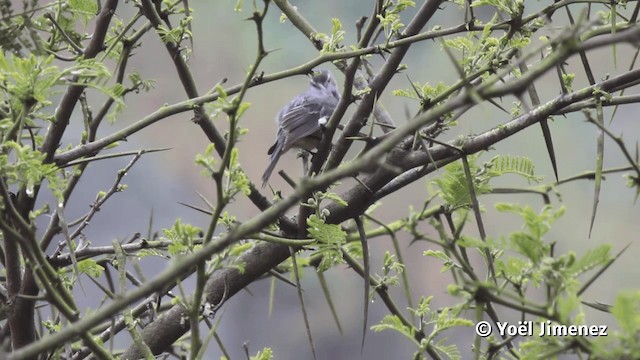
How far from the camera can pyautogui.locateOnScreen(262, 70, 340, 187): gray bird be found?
5.74 ft

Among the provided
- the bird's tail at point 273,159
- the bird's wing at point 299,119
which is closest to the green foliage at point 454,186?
the bird's tail at point 273,159

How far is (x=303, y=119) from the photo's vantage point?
1.81m

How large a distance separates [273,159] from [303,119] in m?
0.19

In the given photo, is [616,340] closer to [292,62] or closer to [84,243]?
[84,243]

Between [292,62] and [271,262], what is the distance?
0.92m

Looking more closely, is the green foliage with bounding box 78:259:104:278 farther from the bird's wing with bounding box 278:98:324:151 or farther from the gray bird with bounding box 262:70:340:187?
the bird's wing with bounding box 278:98:324:151

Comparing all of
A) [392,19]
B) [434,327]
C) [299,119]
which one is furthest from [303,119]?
[434,327]

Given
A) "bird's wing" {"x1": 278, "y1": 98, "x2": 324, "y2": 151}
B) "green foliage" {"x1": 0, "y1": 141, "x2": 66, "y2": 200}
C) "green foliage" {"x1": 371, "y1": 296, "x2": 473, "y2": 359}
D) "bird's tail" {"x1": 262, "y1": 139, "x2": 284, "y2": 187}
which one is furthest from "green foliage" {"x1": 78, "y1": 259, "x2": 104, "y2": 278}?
"bird's wing" {"x1": 278, "y1": 98, "x2": 324, "y2": 151}

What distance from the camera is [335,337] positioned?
6.00 ft

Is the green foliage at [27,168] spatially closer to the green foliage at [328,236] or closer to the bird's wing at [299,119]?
the green foliage at [328,236]

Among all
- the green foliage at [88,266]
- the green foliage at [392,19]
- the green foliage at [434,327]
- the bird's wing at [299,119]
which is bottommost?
the green foliage at [434,327]

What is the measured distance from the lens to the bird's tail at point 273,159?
5.20 feet

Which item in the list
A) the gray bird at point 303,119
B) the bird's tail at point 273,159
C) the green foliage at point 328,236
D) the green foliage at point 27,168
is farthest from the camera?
the gray bird at point 303,119

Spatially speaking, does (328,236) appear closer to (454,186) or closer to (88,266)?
(454,186)
